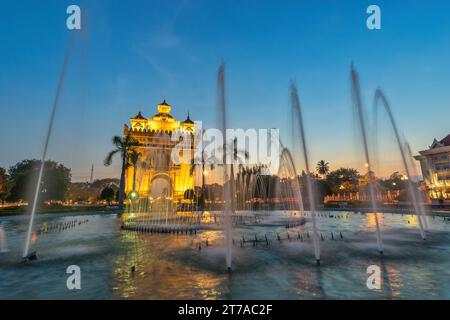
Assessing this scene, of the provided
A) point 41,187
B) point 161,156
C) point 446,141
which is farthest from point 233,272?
point 446,141

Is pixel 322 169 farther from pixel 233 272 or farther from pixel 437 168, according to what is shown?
pixel 233 272

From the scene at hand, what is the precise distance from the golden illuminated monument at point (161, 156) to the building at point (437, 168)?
210 ft

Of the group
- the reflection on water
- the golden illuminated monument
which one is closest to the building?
the golden illuminated monument

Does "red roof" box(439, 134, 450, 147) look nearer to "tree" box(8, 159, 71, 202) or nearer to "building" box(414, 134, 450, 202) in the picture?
"building" box(414, 134, 450, 202)

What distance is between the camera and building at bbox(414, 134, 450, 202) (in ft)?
211

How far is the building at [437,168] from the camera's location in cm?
6431

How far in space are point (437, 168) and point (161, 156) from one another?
251 ft

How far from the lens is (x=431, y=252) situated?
1148 centimetres

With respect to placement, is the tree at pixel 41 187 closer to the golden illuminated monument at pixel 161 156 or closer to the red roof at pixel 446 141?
the golden illuminated monument at pixel 161 156

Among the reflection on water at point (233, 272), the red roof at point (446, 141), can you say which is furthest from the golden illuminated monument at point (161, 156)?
the red roof at point (446, 141)

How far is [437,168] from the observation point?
221 ft

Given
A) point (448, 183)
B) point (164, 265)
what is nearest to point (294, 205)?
point (448, 183)

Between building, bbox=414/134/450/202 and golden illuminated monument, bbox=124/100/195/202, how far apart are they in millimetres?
63935
